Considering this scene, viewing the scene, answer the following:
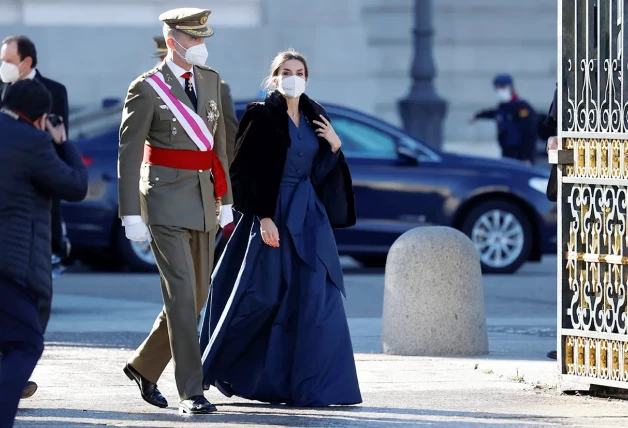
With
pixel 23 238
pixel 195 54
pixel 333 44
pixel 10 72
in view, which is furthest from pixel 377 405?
pixel 333 44

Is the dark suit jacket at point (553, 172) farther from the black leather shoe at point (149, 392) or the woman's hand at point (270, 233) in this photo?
the black leather shoe at point (149, 392)

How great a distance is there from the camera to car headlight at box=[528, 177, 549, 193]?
607 inches

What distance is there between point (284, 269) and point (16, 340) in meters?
1.67

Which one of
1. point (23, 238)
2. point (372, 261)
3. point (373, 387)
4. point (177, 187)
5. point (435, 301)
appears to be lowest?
point (372, 261)

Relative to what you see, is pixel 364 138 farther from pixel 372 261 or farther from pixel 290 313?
pixel 290 313

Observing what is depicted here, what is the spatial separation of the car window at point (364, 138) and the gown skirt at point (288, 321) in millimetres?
7234

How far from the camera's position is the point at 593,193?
797 cm

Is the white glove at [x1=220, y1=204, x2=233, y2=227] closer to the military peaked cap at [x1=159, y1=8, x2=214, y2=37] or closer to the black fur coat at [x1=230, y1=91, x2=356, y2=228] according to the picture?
the black fur coat at [x1=230, y1=91, x2=356, y2=228]

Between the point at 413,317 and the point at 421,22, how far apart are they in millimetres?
14446

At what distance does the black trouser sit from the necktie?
148 centimetres

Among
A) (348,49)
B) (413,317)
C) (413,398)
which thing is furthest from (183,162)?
(348,49)

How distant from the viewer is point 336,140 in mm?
7871

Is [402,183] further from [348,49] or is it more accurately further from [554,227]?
[348,49]

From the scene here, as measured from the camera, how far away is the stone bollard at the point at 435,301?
382 inches
